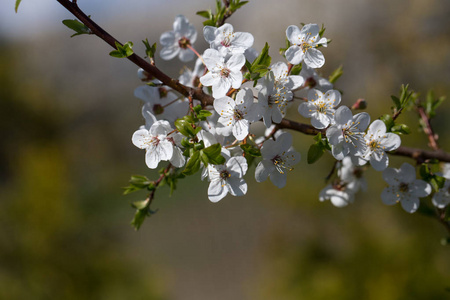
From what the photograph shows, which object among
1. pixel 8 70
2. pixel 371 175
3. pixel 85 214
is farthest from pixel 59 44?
pixel 371 175

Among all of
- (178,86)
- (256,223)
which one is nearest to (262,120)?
(178,86)

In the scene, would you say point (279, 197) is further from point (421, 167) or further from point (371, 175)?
point (421, 167)

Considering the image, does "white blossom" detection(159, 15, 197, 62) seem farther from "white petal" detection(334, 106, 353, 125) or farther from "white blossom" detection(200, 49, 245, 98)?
"white petal" detection(334, 106, 353, 125)

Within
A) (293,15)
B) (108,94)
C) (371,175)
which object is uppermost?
(293,15)

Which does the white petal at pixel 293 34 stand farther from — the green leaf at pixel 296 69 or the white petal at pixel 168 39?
the white petal at pixel 168 39

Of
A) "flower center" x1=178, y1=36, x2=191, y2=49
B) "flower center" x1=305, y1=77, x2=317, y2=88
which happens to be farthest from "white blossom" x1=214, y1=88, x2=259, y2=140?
"flower center" x1=178, y1=36, x2=191, y2=49

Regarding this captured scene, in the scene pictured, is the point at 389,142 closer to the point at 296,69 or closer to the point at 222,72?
the point at 296,69
